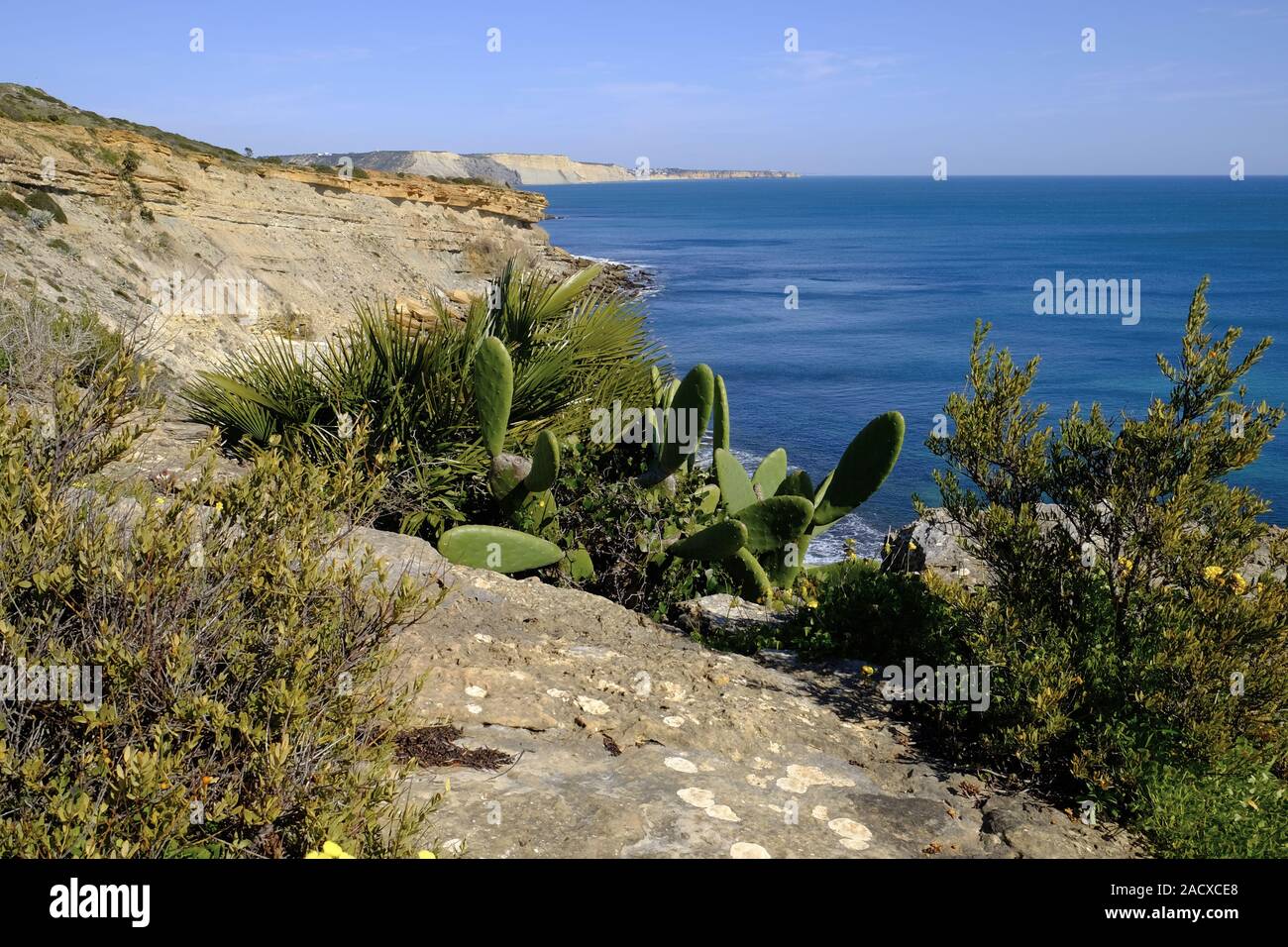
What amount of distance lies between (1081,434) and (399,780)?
3.36 m

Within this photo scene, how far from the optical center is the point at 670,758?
148 inches

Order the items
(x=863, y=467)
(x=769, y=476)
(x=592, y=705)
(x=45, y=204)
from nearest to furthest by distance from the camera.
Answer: (x=592, y=705), (x=863, y=467), (x=769, y=476), (x=45, y=204)

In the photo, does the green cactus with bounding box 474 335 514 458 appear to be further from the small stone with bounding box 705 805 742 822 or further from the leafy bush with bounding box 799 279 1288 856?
the small stone with bounding box 705 805 742 822

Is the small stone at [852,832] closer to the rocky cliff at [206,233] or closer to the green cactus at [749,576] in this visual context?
the green cactus at [749,576]

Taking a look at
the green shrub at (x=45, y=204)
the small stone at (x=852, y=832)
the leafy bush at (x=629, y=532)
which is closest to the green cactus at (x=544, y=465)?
the leafy bush at (x=629, y=532)

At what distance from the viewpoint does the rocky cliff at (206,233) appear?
70.2 feet

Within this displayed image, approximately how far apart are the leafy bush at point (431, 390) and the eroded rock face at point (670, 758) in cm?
117

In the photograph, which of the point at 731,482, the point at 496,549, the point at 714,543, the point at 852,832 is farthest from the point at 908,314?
the point at 852,832

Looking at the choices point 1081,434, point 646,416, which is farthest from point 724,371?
point 1081,434

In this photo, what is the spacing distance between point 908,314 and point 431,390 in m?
41.9

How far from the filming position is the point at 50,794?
2.37 meters

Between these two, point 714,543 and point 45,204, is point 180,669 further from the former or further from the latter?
point 45,204

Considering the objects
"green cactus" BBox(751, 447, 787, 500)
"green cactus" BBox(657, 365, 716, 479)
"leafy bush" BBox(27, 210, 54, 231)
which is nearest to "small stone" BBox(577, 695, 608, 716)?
"green cactus" BBox(657, 365, 716, 479)
